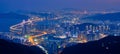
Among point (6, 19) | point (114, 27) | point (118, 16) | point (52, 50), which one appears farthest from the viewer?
point (6, 19)

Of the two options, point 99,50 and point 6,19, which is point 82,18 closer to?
point 6,19

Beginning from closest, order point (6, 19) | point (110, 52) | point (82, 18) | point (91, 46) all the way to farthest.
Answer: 1. point (110, 52)
2. point (91, 46)
3. point (82, 18)
4. point (6, 19)

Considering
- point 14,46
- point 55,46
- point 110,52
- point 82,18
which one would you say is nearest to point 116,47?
point 110,52

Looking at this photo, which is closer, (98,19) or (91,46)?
(91,46)

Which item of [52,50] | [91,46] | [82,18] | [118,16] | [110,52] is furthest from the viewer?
[82,18]

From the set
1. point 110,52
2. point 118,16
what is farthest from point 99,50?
point 118,16

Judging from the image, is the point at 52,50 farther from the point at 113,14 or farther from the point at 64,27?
the point at 113,14

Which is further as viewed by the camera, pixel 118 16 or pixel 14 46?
pixel 118 16

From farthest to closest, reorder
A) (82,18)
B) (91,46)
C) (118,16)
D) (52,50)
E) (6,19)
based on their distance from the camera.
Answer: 1. (6,19)
2. (82,18)
3. (118,16)
4. (52,50)
5. (91,46)

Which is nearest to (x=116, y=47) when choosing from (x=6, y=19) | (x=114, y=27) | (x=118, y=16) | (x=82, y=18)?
(x=114, y=27)
